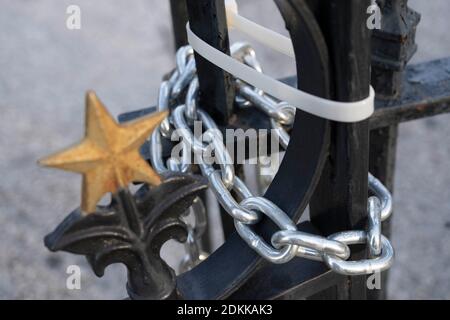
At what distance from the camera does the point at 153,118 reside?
52 centimetres

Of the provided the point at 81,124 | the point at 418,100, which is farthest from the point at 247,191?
the point at 81,124

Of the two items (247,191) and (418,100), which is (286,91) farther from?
(418,100)

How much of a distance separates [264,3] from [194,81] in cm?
195

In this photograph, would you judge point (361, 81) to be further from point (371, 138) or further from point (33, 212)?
point (33, 212)

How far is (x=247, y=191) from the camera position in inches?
28.9

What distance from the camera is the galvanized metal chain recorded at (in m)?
0.64

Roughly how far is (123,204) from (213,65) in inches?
12.7

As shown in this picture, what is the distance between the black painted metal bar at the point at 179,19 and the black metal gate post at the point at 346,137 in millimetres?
480

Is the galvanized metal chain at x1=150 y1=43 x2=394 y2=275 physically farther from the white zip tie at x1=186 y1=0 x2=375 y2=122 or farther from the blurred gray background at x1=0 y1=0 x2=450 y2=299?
the blurred gray background at x1=0 y1=0 x2=450 y2=299

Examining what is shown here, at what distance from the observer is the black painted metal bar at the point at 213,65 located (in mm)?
765

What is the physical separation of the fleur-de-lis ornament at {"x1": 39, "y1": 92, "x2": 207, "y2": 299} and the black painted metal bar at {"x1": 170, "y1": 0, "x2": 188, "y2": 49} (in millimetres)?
557

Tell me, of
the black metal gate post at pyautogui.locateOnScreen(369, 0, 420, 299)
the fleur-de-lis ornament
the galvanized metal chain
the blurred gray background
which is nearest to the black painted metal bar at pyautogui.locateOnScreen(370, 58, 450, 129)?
the black metal gate post at pyautogui.locateOnScreen(369, 0, 420, 299)

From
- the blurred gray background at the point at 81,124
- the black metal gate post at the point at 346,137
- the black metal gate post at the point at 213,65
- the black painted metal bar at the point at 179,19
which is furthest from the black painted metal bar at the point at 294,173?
the blurred gray background at the point at 81,124
